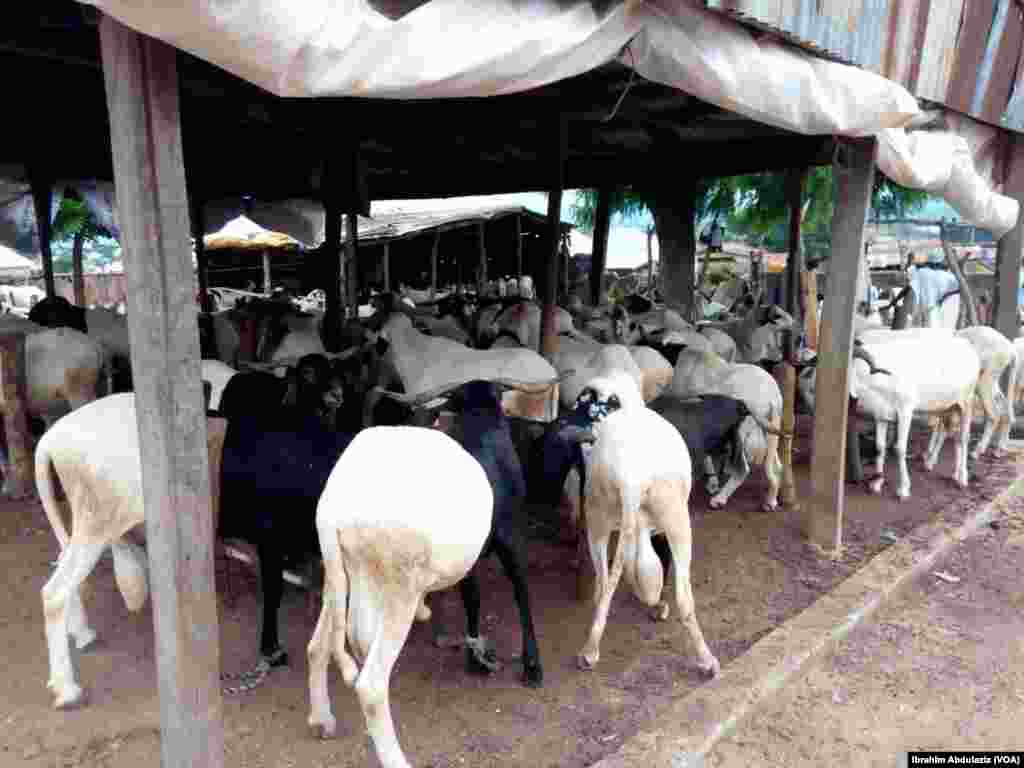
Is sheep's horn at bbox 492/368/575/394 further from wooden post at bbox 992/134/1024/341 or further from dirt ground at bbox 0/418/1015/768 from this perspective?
wooden post at bbox 992/134/1024/341

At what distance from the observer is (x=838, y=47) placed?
450 centimetres

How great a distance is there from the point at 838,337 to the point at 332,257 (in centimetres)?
478

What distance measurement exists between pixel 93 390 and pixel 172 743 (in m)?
4.12

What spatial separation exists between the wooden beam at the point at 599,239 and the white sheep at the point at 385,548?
335 inches

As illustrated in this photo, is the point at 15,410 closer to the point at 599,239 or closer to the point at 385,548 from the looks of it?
the point at 385,548

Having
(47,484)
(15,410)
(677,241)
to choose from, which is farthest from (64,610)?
(677,241)

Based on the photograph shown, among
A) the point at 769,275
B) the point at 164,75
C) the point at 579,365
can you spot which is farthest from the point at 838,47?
the point at 769,275

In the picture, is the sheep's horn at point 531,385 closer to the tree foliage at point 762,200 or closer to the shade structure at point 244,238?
the tree foliage at point 762,200

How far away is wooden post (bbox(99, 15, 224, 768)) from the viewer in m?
2.44

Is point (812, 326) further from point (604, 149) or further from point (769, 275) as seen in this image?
point (769, 275)

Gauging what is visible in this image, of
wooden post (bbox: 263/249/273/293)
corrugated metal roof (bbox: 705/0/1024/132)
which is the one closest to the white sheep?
corrugated metal roof (bbox: 705/0/1024/132)

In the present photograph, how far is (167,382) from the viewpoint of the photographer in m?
2.58

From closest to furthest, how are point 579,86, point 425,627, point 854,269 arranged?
point 425,627 < point 854,269 < point 579,86

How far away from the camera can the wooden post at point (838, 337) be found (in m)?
5.08
